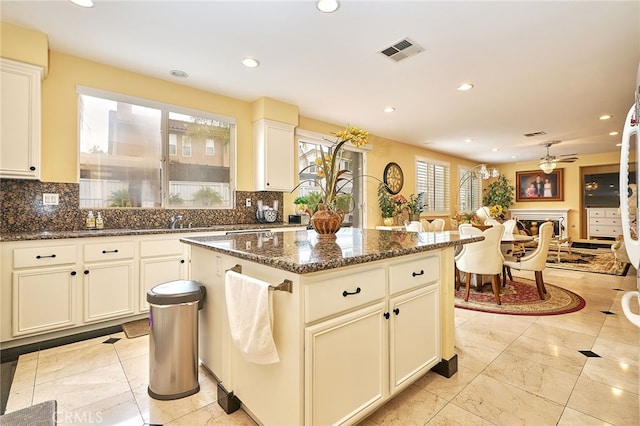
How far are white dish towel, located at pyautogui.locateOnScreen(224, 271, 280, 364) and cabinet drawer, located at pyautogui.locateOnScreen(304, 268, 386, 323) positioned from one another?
0.20m

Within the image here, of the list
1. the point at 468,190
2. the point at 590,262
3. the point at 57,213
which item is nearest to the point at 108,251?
the point at 57,213

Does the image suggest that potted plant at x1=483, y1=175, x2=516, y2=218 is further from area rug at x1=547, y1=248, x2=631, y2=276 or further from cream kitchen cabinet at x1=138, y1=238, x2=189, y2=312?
cream kitchen cabinet at x1=138, y1=238, x2=189, y2=312

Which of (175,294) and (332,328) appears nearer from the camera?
(332,328)

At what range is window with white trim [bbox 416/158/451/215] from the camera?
293 inches

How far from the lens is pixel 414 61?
123 inches

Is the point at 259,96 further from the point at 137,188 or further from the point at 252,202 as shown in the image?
the point at 137,188

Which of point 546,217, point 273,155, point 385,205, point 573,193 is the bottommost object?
point 546,217

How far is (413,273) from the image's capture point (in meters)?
1.82

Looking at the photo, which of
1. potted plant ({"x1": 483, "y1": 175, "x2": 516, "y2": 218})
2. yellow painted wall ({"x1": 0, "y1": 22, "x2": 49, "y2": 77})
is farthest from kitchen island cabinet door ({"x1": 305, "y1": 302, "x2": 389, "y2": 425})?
potted plant ({"x1": 483, "y1": 175, "x2": 516, "y2": 218})

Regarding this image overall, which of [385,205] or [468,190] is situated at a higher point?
[468,190]

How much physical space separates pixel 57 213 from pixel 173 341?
214cm

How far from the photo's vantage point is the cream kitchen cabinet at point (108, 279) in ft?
9.07

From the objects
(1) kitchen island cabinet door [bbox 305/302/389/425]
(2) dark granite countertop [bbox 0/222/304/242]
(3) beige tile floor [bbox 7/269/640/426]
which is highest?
(2) dark granite countertop [bbox 0/222/304/242]

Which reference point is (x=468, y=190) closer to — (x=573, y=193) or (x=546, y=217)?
(x=546, y=217)
